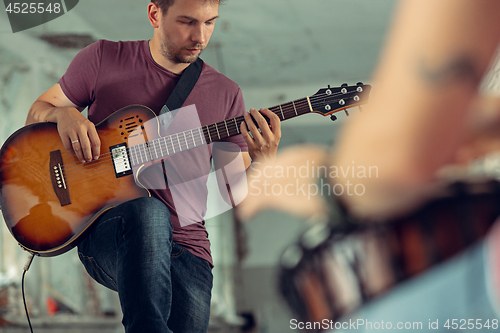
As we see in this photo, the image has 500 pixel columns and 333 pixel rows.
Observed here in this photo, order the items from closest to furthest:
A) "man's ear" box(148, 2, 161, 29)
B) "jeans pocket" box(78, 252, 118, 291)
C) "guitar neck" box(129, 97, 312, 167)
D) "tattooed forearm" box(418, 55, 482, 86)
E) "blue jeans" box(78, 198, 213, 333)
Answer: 1. "tattooed forearm" box(418, 55, 482, 86)
2. "blue jeans" box(78, 198, 213, 333)
3. "jeans pocket" box(78, 252, 118, 291)
4. "guitar neck" box(129, 97, 312, 167)
5. "man's ear" box(148, 2, 161, 29)

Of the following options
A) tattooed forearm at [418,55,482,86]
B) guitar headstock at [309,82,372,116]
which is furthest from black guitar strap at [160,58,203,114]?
tattooed forearm at [418,55,482,86]

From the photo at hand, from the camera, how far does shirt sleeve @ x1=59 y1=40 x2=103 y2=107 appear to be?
50.0 inches

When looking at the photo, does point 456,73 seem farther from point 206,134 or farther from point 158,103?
point 158,103

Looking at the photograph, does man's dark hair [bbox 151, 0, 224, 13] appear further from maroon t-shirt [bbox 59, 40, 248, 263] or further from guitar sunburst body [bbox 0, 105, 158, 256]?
guitar sunburst body [bbox 0, 105, 158, 256]

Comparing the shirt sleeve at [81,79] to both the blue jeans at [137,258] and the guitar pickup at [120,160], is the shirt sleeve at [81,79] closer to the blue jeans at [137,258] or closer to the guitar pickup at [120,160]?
the guitar pickup at [120,160]

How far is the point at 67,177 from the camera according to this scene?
1.12 metres

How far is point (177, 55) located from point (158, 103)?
17 centimetres

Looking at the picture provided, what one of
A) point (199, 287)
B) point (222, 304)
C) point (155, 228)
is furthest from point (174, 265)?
point (222, 304)

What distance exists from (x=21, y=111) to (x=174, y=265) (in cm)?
254

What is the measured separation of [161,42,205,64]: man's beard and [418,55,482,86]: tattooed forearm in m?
0.87

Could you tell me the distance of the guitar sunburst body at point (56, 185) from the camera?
3.52 feet

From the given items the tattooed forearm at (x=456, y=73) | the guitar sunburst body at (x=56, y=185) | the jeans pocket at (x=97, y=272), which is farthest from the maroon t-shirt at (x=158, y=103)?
the tattooed forearm at (x=456, y=73)

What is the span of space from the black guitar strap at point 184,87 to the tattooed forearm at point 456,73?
33.2 inches

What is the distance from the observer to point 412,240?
174 centimetres
